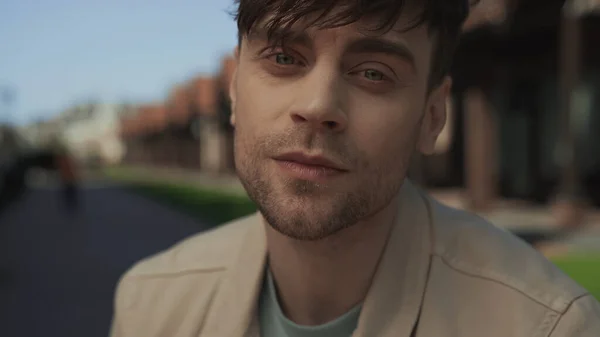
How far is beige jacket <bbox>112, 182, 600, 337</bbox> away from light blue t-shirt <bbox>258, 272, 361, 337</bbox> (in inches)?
1.8

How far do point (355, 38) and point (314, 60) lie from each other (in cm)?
10

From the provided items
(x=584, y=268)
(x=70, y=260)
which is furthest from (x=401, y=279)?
(x=70, y=260)

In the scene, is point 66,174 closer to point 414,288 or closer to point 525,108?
point 525,108

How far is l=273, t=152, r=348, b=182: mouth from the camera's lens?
1461 mm

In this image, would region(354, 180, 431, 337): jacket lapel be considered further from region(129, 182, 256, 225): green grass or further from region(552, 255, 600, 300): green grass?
region(129, 182, 256, 225): green grass

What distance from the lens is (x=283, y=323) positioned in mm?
1666

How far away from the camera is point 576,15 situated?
1274 centimetres

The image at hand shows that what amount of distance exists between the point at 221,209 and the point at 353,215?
47.9ft

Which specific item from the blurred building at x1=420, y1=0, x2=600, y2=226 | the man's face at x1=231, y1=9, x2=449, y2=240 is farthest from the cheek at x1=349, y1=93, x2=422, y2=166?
the blurred building at x1=420, y1=0, x2=600, y2=226

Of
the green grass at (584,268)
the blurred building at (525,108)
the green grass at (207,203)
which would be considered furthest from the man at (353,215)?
the green grass at (207,203)

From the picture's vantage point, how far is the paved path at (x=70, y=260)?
749cm

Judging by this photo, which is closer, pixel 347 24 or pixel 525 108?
pixel 347 24

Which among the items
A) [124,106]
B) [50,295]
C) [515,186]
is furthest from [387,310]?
[124,106]

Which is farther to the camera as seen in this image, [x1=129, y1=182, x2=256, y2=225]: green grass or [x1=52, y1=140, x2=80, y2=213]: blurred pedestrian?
[x1=52, y1=140, x2=80, y2=213]: blurred pedestrian
